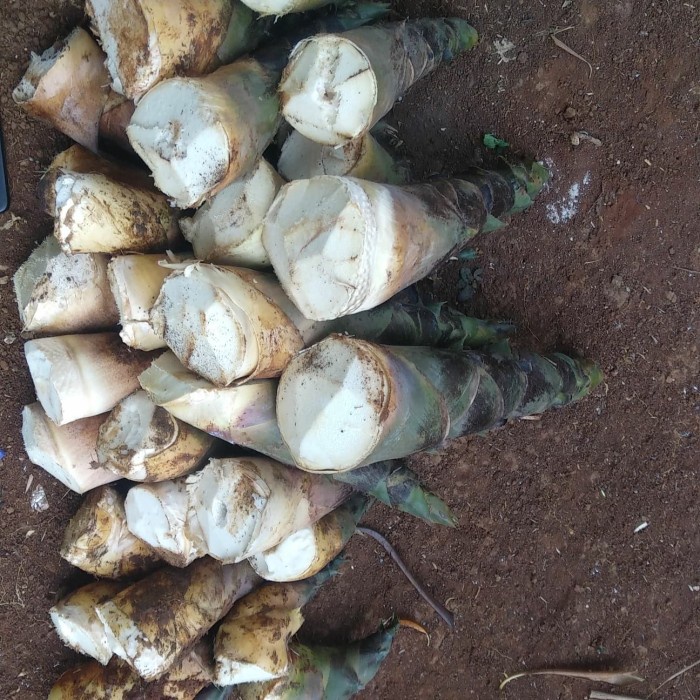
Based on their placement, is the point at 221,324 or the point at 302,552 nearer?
the point at 221,324

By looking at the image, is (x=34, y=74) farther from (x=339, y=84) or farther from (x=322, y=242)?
(x=322, y=242)

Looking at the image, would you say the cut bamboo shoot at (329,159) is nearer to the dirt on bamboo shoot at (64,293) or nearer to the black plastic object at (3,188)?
the dirt on bamboo shoot at (64,293)

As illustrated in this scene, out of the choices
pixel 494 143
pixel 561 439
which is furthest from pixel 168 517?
pixel 494 143

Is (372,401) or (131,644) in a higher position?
(372,401)

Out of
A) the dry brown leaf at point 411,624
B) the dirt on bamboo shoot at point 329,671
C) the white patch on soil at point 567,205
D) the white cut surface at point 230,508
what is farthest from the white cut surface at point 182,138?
the dry brown leaf at point 411,624

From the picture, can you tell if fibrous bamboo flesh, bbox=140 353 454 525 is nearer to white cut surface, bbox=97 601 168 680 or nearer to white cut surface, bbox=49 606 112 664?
white cut surface, bbox=97 601 168 680

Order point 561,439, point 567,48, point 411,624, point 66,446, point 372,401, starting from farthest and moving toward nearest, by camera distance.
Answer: point 411,624 → point 561,439 → point 567,48 → point 66,446 → point 372,401

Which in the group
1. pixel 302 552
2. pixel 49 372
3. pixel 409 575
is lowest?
pixel 409 575
